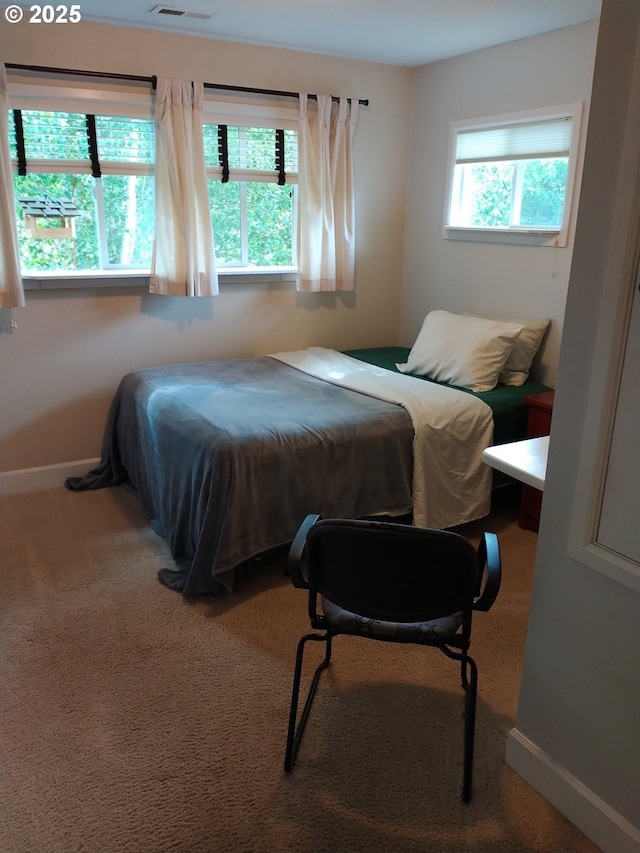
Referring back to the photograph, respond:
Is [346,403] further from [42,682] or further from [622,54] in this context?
[622,54]

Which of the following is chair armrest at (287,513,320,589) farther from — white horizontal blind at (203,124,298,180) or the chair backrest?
white horizontal blind at (203,124,298,180)

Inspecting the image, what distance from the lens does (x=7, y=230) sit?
306 centimetres

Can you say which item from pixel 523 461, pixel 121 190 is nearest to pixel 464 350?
pixel 523 461

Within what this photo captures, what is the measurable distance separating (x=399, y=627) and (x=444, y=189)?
308 cm

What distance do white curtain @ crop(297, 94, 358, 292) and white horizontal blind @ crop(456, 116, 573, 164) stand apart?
68 centimetres

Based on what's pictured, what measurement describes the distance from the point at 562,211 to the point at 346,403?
1518mm

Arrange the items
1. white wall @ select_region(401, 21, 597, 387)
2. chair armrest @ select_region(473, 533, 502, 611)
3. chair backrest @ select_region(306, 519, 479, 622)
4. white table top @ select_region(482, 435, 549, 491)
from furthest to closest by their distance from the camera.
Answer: white wall @ select_region(401, 21, 597, 387) < white table top @ select_region(482, 435, 549, 491) < chair armrest @ select_region(473, 533, 502, 611) < chair backrest @ select_region(306, 519, 479, 622)

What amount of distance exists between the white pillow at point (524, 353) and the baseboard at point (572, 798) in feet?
6.84

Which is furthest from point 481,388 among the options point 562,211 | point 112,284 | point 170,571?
point 112,284

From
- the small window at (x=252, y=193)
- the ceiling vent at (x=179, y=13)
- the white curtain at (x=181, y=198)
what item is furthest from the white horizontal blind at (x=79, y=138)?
the ceiling vent at (x=179, y=13)

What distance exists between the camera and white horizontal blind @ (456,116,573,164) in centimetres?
329

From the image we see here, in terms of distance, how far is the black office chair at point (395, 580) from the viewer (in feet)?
4.92

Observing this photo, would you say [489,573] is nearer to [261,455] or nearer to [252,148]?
[261,455]

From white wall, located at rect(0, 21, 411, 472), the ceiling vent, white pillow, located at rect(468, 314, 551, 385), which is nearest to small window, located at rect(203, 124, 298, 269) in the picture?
white wall, located at rect(0, 21, 411, 472)
